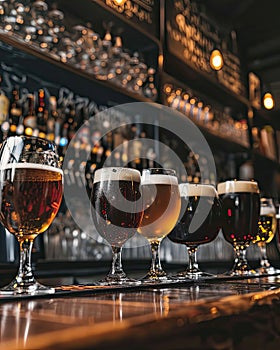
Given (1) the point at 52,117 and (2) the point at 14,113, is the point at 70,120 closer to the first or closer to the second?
(1) the point at 52,117

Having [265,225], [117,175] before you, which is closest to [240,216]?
[265,225]

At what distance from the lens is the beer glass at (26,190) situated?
781mm

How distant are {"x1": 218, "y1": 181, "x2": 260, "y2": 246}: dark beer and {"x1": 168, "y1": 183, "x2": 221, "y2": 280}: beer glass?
5 centimetres

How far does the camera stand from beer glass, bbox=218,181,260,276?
1208mm

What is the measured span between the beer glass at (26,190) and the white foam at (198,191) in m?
0.47

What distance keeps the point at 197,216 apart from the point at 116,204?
284mm

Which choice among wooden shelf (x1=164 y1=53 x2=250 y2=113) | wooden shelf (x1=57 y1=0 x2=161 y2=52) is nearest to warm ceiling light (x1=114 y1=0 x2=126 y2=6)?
wooden shelf (x1=57 y1=0 x2=161 y2=52)

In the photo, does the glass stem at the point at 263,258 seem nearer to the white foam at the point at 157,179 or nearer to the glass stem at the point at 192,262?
the glass stem at the point at 192,262

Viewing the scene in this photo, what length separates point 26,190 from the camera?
78 cm

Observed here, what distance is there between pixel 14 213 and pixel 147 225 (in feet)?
1.15

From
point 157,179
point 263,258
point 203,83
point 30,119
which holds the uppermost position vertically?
point 203,83

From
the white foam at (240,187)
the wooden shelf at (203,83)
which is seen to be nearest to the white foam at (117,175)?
the white foam at (240,187)

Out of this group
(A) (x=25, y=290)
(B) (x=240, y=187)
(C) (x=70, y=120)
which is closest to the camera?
(A) (x=25, y=290)

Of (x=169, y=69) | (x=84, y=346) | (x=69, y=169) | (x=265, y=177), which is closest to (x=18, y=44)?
(x=69, y=169)
